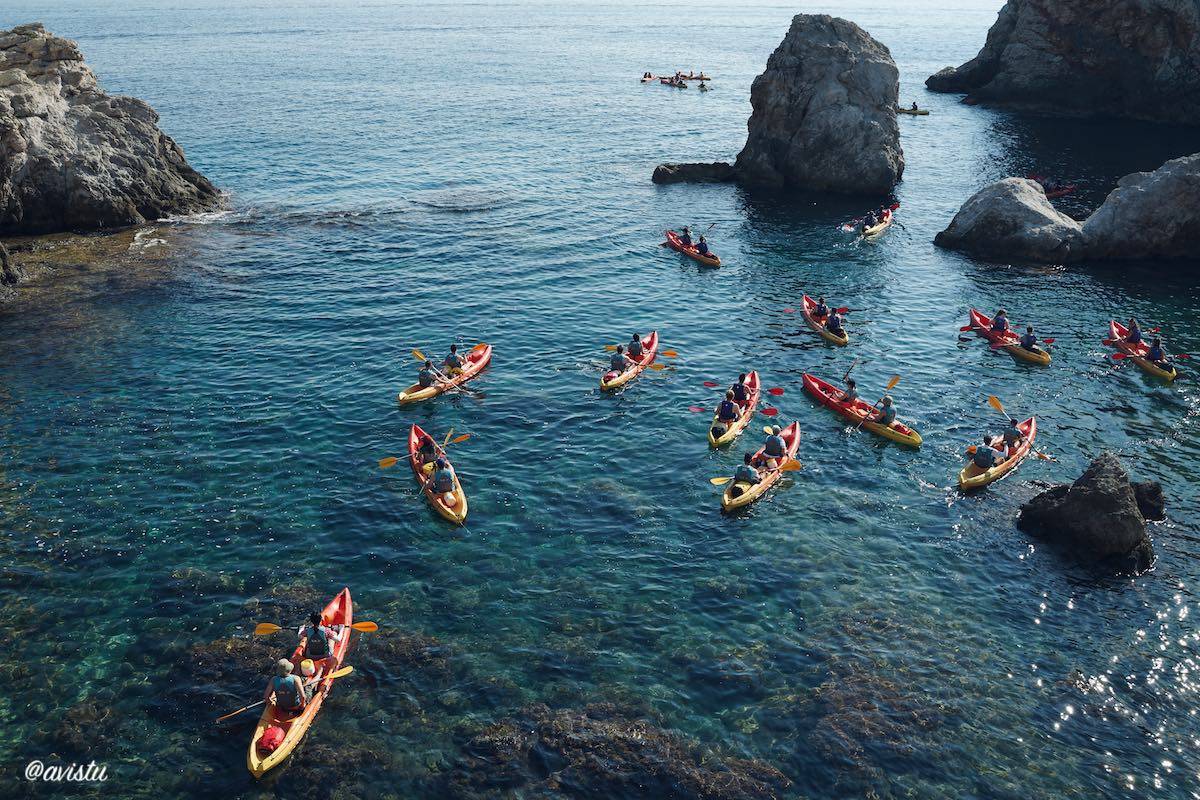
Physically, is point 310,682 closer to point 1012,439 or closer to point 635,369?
point 635,369

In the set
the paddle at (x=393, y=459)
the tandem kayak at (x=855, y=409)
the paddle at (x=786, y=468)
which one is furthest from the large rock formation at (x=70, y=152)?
the paddle at (x=786, y=468)

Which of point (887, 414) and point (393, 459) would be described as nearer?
point (393, 459)

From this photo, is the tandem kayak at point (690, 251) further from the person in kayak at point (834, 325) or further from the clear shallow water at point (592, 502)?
the person in kayak at point (834, 325)

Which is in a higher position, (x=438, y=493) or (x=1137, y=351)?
(x=438, y=493)

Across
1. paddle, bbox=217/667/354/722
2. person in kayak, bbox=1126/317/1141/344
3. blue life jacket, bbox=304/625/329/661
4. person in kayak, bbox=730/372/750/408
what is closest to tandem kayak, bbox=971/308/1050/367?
person in kayak, bbox=1126/317/1141/344

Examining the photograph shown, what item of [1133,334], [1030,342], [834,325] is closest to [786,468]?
[834,325]

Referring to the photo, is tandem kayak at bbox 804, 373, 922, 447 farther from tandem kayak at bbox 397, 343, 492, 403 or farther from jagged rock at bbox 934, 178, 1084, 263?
jagged rock at bbox 934, 178, 1084, 263
